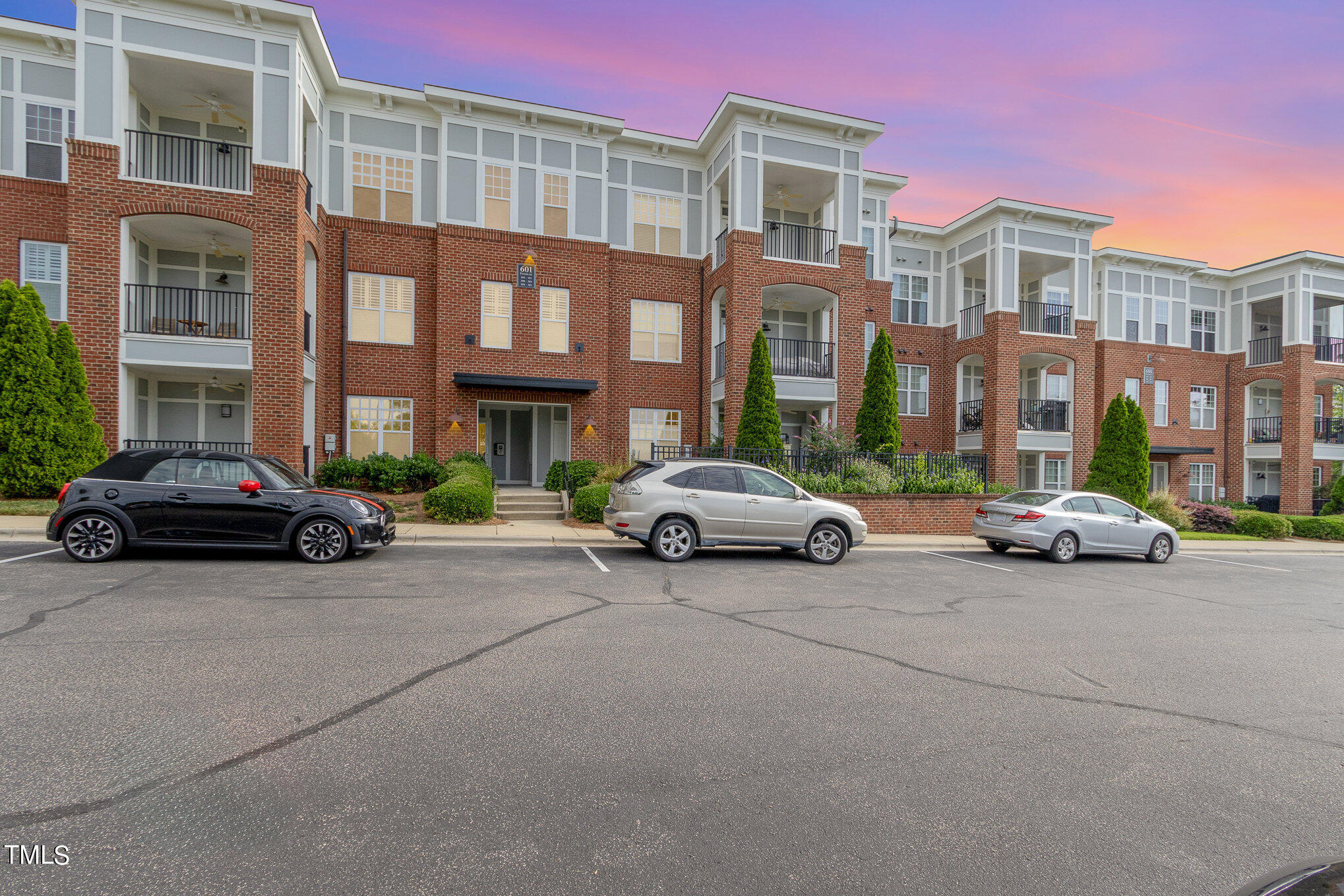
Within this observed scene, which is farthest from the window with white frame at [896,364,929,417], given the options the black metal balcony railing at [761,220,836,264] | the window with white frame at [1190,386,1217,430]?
the window with white frame at [1190,386,1217,430]

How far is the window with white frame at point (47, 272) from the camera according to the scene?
15.9 metres

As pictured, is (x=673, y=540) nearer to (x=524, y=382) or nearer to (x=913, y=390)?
(x=524, y=382)

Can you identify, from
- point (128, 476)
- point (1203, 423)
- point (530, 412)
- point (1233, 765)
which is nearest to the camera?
point (1233, 765)

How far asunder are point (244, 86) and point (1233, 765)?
21.3 metres

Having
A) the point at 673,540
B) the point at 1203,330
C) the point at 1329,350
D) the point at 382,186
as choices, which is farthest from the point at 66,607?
the point at 1329,350

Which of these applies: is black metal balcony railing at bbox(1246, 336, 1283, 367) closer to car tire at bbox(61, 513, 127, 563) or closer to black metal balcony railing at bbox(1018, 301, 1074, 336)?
black metal balcony railing at bbox(1018, 301, 1074, 336)

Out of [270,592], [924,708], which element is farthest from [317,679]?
[924,708]

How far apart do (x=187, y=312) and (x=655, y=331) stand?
1228 cm

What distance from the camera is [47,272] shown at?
1598 centimetres

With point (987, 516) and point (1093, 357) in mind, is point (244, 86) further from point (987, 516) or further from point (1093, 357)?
point (1093, 357)

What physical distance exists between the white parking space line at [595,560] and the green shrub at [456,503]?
323 cm

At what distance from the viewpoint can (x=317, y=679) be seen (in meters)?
4.75

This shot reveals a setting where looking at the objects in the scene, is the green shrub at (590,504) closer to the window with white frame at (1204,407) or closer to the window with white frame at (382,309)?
the window with white frame at (382,309)

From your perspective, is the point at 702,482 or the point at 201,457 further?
the point at 702,482
